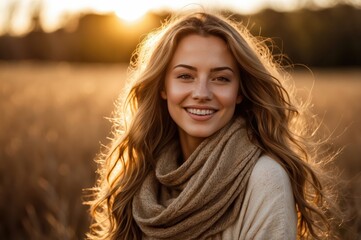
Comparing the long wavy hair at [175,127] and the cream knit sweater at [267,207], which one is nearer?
the cream knit sweater at [267,207]

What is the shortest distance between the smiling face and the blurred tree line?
3068 centimetres

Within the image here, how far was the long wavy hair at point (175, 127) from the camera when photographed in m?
2.18

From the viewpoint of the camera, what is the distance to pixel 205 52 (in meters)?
2.16

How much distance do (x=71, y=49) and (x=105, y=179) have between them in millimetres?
36197

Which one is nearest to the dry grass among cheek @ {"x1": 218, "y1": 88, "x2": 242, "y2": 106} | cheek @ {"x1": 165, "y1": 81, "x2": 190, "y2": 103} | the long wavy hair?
the long wavy hair

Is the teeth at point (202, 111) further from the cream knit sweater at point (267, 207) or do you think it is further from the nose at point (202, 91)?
the cream knit sweater at point (267, 207)

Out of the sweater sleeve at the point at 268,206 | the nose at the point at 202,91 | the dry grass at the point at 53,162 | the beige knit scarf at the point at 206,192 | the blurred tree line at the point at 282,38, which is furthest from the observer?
the blurred tree line at the point at 282,38

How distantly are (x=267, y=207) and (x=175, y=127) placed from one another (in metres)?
0.87

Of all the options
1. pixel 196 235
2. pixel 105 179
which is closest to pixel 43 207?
pixel 105 179

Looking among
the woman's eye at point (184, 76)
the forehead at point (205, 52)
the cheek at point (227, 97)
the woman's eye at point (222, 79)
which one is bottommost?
the cheek at point (227, 97)

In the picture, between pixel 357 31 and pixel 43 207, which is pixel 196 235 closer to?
pixel 43 207

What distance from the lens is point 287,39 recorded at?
33688 mm

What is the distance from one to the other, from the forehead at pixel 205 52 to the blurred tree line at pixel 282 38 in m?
30.7

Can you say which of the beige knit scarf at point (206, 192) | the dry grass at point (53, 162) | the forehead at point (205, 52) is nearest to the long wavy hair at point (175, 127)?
the forehead at point (205, 52)
